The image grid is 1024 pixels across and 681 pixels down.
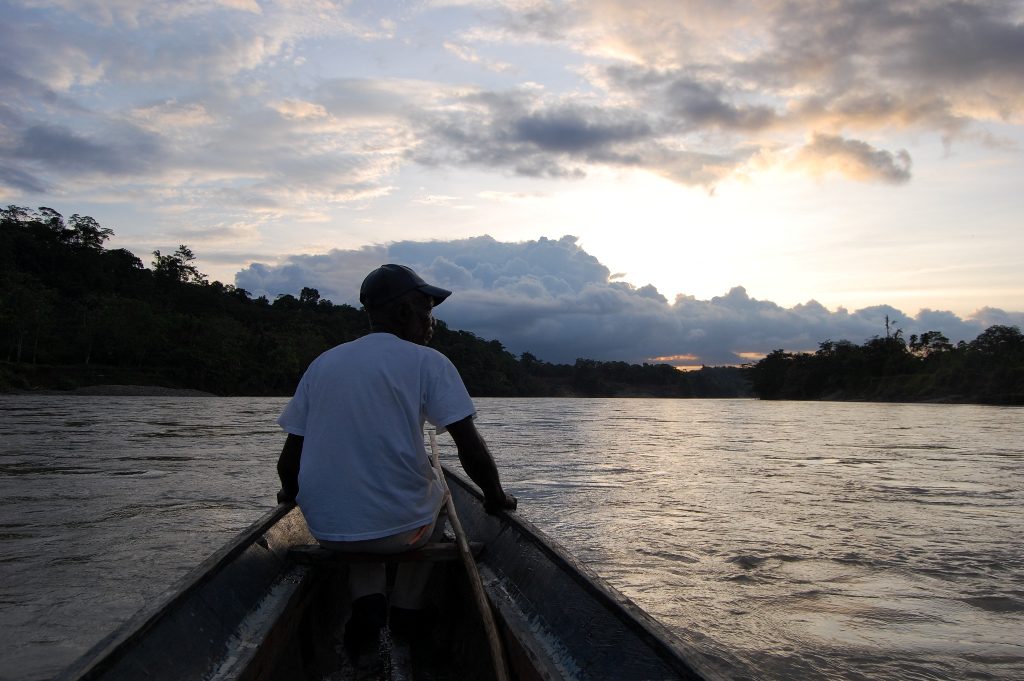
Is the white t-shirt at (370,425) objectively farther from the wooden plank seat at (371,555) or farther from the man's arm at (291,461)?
the man's arm at (291,461)

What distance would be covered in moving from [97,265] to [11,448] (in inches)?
3791

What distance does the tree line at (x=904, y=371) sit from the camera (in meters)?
74.4

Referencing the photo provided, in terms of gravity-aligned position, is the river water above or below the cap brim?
below

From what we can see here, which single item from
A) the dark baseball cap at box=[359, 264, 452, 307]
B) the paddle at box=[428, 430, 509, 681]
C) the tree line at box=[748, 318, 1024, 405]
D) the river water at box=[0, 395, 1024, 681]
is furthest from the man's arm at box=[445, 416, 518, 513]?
the tree line at box=[748, 318, 1024, 405]

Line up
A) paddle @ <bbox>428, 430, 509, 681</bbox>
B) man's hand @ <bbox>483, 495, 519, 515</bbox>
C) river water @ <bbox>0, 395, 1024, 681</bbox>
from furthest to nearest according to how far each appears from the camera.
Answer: river water @ <bbox>0, 395, 1024, 681</bbox>
man's hand @ <bbox>483, 495, 519, 515</bbox>
paddle @ <bbox>428, 430, 509, 681</bbox>

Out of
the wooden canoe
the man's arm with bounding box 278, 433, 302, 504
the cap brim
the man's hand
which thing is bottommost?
the wooden canoe

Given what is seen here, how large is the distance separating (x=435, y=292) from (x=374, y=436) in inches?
27.1

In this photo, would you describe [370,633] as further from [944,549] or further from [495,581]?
[944,549]

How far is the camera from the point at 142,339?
3031 inches

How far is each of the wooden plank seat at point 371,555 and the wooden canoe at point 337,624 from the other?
0.03m

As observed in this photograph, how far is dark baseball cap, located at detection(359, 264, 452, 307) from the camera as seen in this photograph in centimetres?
295

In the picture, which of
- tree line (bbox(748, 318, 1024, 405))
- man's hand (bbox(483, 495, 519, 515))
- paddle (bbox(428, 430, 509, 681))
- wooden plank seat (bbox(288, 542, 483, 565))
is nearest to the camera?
paddle (bbox(428, 430, 509, 681))

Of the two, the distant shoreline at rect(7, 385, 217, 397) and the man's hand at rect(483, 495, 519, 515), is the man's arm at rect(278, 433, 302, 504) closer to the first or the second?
the man's hand at rect(483, 495, 519, 515)

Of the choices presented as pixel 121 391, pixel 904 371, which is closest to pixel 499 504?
pixel 121 391
